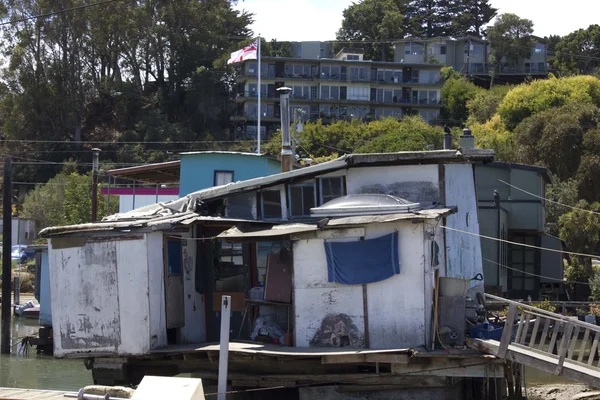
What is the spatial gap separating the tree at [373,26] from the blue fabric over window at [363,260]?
70.3m

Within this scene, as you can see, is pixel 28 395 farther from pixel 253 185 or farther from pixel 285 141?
pixel 285 141

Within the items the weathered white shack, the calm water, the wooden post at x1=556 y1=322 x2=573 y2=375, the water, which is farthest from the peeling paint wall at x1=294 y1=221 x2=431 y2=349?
the water

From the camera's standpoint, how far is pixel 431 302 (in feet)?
52.5

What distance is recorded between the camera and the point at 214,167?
26.0 metres

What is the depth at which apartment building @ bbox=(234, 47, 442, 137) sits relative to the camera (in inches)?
2872

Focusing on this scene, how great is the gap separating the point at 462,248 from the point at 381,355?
494 centimetres

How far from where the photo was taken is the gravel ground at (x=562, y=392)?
1961cm

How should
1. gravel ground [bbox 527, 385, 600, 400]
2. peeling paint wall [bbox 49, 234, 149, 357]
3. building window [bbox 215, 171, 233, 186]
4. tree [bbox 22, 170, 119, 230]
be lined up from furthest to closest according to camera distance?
tree [bbox 22, 170, 119, 230]
building window [bbox 215, 171, 233, 186]
gravel ground [bbox 527, 385, 600, 400]
peeling paint wall [bbox 49, 234, 149, 357]

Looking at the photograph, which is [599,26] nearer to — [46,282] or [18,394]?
[46,282]

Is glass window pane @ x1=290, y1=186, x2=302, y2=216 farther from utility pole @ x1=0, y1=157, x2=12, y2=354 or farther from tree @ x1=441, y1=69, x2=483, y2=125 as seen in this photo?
tree @ x1=441, y1=69, x2=483, y2=125

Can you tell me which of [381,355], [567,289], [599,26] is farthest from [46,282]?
[599,26]

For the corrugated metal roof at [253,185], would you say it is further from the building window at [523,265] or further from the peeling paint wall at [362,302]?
the building window at [523,265]

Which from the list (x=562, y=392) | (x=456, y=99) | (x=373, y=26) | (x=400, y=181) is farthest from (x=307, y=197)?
(x=373, y=26)

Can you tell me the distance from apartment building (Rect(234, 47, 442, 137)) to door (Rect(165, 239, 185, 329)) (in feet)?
176
